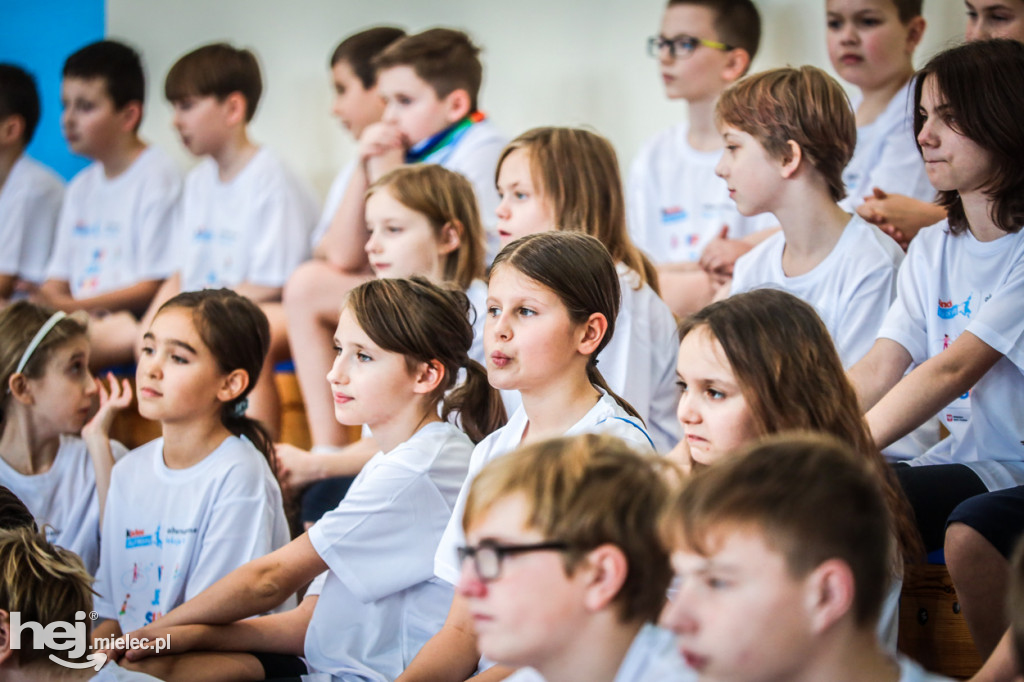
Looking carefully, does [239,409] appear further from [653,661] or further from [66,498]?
[653,661]

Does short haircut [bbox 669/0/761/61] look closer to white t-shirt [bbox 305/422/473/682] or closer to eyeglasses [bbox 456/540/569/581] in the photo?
white t-shirt [bbox 305/422/473/682]

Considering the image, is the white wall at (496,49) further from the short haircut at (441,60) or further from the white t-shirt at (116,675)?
the white t-shirt at (116,675)

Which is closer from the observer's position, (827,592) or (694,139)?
(827,592)

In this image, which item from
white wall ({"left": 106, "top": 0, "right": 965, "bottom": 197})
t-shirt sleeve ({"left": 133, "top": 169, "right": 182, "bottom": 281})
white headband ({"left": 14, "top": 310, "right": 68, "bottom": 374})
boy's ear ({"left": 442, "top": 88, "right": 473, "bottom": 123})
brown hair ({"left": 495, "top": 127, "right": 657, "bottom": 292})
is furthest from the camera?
t-shirt sleeve ({"left": 133, "top": 169, "right": 182, "bottom": 281})

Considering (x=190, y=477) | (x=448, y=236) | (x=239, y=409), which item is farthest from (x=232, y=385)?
(x=448, y=236)

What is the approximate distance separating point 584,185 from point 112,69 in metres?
2.49

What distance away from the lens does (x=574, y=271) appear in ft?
5.91

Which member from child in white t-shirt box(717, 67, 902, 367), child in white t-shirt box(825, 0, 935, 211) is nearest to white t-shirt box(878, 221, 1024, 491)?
child in white t-shirt box(717, 67, 902, 367)

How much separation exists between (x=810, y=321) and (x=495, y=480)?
57 cm

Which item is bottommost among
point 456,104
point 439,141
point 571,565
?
point 571,565

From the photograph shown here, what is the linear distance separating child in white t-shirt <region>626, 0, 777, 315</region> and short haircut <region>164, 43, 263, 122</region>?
4.76ft

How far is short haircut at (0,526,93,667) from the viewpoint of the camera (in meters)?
1.59

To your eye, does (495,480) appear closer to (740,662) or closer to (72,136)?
(740,662)

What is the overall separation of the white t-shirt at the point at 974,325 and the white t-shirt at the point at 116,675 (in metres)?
1.40
